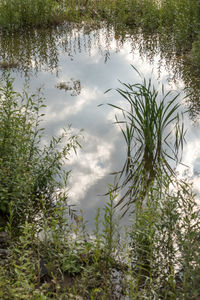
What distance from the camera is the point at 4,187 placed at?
3.50 meters

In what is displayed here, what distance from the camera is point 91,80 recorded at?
23.6ft

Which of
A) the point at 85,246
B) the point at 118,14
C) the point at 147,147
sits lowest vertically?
the point at 85,246

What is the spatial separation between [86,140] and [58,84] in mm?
2174

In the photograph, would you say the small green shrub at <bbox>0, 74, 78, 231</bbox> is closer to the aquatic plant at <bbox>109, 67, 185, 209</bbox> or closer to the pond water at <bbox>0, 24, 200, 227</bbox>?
the pond water at <bbox>0, 24, 200, 227</bbox>

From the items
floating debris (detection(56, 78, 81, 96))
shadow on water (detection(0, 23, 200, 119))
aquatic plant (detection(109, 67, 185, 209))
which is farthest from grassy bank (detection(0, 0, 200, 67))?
aquatic plant (detection(109, 67, 185, 209))

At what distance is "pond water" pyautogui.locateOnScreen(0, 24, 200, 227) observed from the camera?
4.66 metres

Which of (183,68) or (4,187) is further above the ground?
(183,68)

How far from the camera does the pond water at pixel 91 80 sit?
183 inches

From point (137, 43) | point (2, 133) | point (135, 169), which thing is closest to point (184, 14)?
point (137, 43)

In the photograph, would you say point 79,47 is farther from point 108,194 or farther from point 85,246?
point 85,246

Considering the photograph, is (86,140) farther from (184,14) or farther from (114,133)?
(184,14)

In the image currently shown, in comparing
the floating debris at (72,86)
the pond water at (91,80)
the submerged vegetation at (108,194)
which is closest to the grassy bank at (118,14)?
the submerged vegetation at (108,194)

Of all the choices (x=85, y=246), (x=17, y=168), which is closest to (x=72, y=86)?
(x=17, y=168)

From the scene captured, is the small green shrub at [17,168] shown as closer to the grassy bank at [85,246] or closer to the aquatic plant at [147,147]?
the grassy bank at [85,246]
